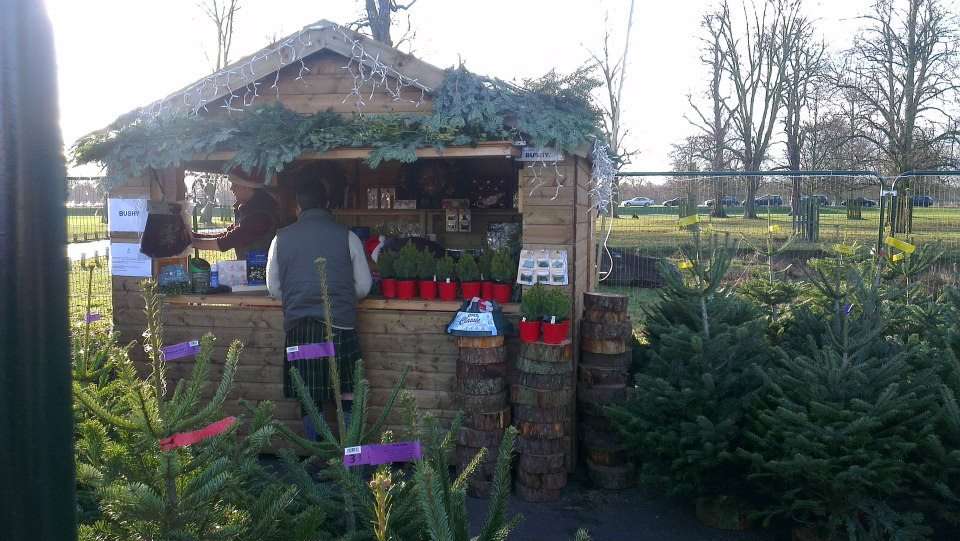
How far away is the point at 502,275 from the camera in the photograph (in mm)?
5496

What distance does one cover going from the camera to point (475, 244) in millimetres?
7906

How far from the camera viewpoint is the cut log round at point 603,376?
5.36 meters

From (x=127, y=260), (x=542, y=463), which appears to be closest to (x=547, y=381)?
(x=542, y=463)

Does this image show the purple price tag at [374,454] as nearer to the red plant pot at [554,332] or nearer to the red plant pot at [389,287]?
the red plant pot at [554,332]

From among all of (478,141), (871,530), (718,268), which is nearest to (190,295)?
(478,141)

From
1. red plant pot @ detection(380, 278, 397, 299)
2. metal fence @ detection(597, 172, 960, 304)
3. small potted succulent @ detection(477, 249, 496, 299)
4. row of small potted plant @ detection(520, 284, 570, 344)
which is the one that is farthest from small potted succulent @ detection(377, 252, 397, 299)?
Answer: metal fence @ detection(597, 172, 960, 304)

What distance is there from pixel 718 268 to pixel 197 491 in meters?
3.78

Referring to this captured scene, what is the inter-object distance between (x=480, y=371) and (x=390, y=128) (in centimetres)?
189

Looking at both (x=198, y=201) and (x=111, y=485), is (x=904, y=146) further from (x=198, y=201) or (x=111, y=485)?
(x=111, y=485)

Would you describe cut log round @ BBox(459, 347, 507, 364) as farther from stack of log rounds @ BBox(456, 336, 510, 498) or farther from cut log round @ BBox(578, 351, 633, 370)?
cut log round @ BBox(578, 351, 633, 370)

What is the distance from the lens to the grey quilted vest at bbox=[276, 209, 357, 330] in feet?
16.7

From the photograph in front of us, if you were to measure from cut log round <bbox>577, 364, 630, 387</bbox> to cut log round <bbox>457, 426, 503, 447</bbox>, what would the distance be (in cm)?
81

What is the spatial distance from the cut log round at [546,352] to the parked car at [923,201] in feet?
21.9

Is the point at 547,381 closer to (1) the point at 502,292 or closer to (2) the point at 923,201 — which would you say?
(1) the point at 502,292
